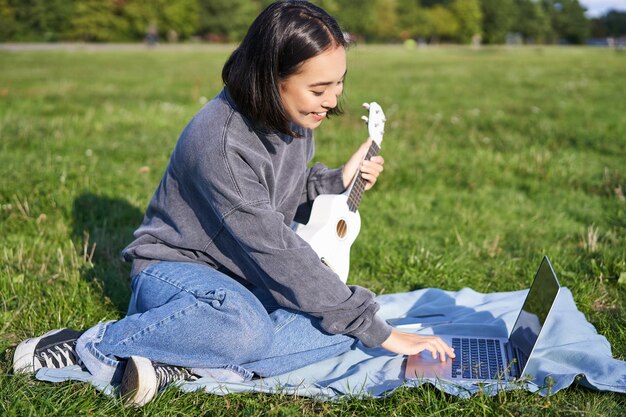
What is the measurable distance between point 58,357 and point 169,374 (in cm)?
52

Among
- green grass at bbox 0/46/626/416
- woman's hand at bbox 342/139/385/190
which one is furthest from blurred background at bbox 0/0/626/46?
woman's hand at bbox 342/139/385/190

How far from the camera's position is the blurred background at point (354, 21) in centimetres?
4456

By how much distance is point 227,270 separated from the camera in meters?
3.28

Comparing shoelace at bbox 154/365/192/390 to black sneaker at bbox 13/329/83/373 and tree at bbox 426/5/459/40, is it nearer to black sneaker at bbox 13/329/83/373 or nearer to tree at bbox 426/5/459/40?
black sneaker at bbox 13/329/83/373

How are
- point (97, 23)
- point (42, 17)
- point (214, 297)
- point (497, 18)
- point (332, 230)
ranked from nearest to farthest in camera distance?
1. point (214, 297)
2. point (332, 230)
3. point (42, 17)
4. point (97, 23)
5. point (497, 18)

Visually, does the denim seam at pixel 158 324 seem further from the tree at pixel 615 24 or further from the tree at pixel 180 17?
the tree at pixel 615 24

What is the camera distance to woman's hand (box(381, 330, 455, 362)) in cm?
300

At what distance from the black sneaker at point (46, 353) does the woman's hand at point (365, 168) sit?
159 cm

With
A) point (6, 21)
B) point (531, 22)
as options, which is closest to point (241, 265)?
point (6, 21)

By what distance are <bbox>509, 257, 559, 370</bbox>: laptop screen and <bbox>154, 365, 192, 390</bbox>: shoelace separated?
4.66ft

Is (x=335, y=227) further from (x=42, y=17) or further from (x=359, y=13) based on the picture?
(x=359, y=13)

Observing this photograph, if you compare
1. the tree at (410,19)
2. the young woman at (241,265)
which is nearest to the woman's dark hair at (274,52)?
the young woman at (241,265)

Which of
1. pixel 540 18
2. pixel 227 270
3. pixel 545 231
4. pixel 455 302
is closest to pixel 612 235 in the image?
pixel 545 231

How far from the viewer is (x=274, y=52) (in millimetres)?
2807
